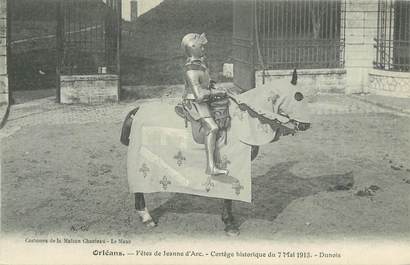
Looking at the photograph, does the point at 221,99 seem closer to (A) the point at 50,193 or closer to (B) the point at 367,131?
(A) the point at 50,193

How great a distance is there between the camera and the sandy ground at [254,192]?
233 inches

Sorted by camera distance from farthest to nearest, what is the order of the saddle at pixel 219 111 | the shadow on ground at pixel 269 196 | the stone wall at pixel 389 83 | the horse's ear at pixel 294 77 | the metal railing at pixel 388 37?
the metal railing at pixel 388 37
the stone wall at pixel 389 83
the shadow on ground at pixel 269 196
the saddle at pixel 219 111
the horse's ear at pixel 294 77

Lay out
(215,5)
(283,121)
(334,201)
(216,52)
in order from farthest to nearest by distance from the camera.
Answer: (215,5) < (216,52) < (334,201) < (283,121)

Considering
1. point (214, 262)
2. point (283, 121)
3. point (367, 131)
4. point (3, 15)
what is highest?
point (3, 15)

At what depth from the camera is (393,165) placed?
314 inches

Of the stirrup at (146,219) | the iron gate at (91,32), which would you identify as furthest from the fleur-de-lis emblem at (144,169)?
the iron gate at (91,32)

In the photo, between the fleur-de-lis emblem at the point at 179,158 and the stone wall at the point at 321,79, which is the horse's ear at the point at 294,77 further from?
the stone wall at the point at 321,79

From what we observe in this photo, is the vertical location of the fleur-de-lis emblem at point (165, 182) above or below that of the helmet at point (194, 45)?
below

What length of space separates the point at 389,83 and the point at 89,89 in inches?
236

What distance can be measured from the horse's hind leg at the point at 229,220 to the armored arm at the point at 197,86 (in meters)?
1.00

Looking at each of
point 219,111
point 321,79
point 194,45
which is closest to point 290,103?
point 219,111

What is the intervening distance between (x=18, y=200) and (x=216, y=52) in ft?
50.3

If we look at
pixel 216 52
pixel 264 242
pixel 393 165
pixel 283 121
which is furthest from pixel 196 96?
pixel 216 52

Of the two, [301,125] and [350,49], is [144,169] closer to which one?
[301,125]
